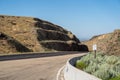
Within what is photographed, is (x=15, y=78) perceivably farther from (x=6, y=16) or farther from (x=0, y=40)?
(x=6, y=16)

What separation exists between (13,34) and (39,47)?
1160 centimetres

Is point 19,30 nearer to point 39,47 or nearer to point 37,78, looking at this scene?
point 39,47

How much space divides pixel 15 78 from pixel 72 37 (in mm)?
102291

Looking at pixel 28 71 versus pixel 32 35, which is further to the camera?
pixel 32 35

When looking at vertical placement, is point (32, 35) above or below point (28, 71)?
above

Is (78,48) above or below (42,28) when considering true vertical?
below

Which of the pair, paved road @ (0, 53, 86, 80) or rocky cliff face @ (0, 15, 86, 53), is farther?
rocky cliff face @ (0, 15, 86, 53)

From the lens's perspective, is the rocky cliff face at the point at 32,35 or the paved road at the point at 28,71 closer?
the paved road at the point at 28,71

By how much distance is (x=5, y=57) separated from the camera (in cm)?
4275

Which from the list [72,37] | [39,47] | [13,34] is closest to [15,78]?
[39,47]

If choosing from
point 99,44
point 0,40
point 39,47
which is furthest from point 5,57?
point 39,47

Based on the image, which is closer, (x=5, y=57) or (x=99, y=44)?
(x=99, y=44)

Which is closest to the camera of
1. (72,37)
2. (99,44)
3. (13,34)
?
(99,44)

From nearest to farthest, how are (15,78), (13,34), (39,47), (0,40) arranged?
(15,78) → (0,40) → (39,47) → (13,34)
